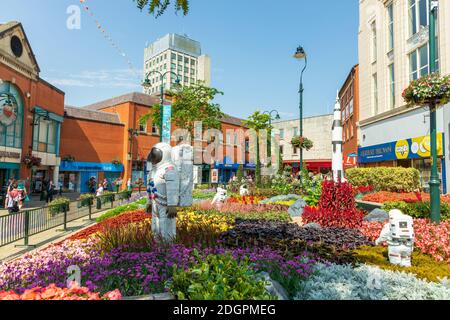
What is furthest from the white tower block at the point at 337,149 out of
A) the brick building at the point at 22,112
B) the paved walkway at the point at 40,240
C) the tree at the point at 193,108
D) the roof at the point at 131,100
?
the roof at the point at 131,100

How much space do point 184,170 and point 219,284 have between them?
144 inches

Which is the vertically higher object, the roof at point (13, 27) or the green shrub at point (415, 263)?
the roof at point (13, 27)

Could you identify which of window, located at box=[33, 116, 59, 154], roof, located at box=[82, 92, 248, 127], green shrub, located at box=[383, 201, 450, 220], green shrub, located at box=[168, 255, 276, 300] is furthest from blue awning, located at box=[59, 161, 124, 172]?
green shrub, located at box=[168, 255, 276, 300]

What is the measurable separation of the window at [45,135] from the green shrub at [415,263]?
25.2 meters

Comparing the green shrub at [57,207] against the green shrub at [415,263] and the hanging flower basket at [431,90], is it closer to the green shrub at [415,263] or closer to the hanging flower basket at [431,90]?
the green shrub at [415,263]

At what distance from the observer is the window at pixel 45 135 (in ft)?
75.2

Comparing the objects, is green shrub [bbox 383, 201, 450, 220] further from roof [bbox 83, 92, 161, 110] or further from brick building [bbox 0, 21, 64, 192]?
roof [bbox 83, 92, 161, 110]

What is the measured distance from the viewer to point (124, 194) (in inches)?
770

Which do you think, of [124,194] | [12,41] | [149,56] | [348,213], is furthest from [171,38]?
[348,213]

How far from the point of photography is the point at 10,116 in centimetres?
1956

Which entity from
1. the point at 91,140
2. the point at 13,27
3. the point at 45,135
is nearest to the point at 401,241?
the point at 13,27

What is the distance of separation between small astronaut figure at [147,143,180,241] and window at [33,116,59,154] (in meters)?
21.5

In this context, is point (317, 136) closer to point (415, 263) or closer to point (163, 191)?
point (415, 263)
